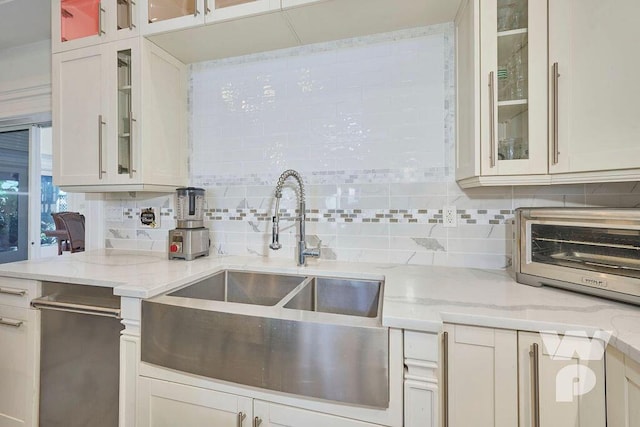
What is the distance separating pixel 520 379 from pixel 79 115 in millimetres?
2451

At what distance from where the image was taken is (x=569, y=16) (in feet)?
3.67

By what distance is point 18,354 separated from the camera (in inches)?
57.4

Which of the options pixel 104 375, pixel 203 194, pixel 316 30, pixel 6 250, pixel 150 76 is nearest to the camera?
pixel 104 375

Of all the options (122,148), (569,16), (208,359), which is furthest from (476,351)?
(122,148)

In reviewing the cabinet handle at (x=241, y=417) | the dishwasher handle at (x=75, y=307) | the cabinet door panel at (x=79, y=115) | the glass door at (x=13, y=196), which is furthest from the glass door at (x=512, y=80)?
the glass door at (x=13, y=196)

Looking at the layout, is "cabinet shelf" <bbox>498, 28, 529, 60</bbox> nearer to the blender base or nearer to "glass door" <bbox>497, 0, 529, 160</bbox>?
"glass door" <bbox>497, 0, 529, 160</bbox>

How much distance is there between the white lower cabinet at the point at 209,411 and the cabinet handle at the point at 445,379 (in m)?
0.26

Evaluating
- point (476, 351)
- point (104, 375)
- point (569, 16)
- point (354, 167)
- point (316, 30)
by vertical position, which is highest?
point (316, 30)

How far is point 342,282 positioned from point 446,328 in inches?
23.4

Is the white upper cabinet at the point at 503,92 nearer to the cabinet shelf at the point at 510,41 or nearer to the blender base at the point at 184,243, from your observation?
the cabinet shelf at the point at 510,41

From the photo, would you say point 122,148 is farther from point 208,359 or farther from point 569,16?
point 569,16

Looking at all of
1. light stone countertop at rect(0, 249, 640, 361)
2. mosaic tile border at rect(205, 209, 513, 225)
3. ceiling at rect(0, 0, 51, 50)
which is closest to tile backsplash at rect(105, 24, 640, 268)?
mosaic tile border at rect(205, 209, 513, 225)

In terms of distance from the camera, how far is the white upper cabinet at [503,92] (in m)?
1.20

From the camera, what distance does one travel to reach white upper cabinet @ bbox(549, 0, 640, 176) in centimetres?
98
